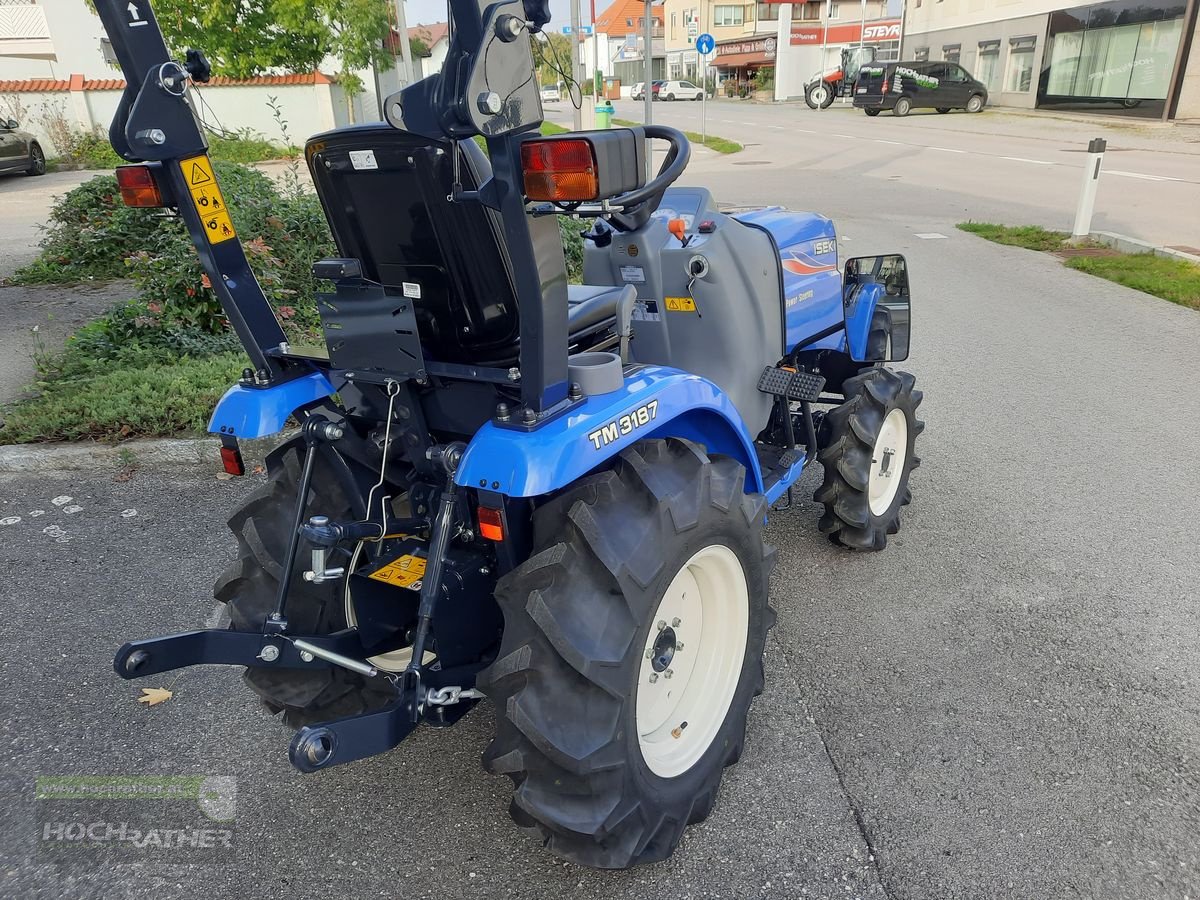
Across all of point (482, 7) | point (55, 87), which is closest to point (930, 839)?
point (482, 7)

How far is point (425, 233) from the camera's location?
2.10 m

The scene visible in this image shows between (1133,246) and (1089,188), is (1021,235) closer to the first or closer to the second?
(1089,188)

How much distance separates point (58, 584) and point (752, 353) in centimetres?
320

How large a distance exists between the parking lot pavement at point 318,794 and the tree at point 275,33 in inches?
478

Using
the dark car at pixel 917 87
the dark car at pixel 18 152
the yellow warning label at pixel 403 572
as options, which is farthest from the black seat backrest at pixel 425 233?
the dark car at pixel 917 87

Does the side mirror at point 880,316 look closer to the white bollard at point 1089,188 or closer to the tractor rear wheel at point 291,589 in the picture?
the tractor rear wheel at point 291,589

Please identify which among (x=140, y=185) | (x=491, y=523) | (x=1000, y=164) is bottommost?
(x=1000, y=164)

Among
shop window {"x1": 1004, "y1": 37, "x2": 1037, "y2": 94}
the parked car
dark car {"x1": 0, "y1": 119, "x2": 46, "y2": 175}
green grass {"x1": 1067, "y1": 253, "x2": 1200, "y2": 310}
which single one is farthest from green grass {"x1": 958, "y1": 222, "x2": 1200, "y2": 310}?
the parked car

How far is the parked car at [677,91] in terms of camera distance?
51344mm

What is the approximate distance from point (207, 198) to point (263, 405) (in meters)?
0.58

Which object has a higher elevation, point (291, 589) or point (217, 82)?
point (217, 82)

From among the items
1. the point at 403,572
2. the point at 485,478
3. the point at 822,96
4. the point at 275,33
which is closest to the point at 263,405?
the point at 403,572

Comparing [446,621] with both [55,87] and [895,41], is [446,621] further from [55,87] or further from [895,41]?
[895,41]

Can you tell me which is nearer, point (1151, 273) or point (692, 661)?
point (692, 661)
